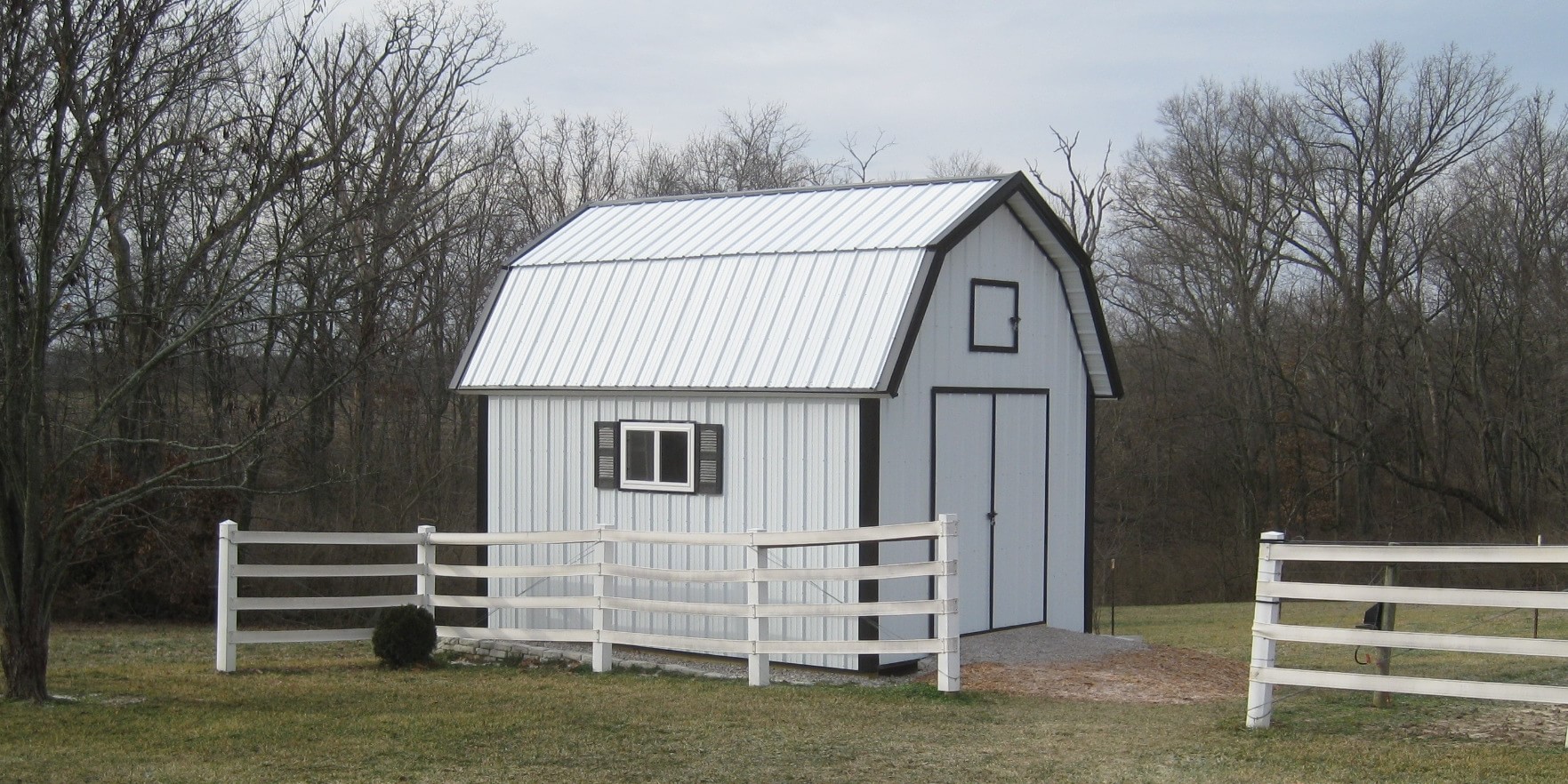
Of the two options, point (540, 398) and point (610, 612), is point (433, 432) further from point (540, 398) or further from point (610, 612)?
Result: point (610, 612)

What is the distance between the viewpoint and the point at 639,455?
14.1 m

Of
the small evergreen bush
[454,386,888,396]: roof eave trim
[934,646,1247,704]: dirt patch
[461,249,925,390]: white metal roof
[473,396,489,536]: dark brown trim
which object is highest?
[461,249,925,390]: white metal roof

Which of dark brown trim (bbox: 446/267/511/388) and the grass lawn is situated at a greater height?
dark brown trim (bbox: 446/267/511/388)

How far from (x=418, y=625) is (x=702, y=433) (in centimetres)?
302

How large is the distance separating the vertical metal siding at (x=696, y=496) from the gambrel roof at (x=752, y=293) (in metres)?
0.27

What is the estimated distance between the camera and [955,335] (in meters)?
13.7

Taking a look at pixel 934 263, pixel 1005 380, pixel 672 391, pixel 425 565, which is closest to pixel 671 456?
pixel 672 391

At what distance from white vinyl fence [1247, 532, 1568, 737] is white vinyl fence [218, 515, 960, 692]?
94.7 inches

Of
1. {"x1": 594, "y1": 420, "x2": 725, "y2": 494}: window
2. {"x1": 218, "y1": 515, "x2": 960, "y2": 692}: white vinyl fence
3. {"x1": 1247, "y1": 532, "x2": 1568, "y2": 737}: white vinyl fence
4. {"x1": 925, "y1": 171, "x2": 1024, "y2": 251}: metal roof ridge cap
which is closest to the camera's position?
{"x1": 1247, "y1": 532, "x2": 1568, "y2": 737}: white vinyl fence

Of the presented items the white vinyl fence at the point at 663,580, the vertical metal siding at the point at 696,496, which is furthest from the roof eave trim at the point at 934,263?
the white vinyl fence at the point at 663,580

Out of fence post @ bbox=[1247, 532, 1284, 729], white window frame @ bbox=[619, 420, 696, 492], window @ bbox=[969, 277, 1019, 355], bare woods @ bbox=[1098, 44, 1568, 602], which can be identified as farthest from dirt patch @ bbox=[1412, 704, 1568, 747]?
bare woods @ bbox=[1098, 44, 1568, 602]

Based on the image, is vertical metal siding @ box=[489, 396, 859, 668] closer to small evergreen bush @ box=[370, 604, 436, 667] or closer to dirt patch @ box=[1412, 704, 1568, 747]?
small evergreen bush @ box=[370, 604, 436, 667]

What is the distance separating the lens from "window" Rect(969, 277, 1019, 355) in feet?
45.8

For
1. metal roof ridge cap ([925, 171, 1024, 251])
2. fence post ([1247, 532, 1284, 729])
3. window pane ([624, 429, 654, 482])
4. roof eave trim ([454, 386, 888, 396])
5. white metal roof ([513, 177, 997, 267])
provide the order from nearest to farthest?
1. fence post ([1247, 532, 1284, 729])
2. roof eave trim ([454, 386, 888, 396])
3. metal roof ridge cap ([925, 171, 1024, 251])
4. white metal roof ([513, 177, 997, 267])
5. window pane ([624, 429, 654, 482])
